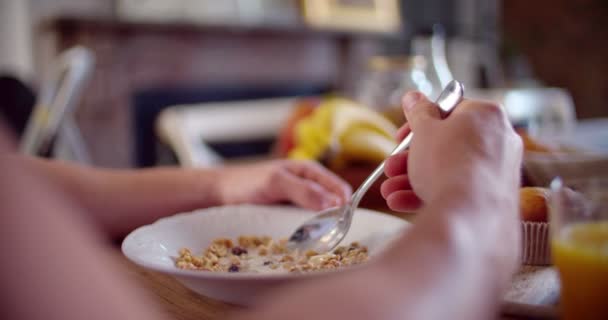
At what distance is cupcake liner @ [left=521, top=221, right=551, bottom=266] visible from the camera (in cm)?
49

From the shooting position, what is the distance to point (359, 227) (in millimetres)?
606

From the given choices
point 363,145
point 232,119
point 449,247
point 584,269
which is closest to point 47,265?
point 449,247

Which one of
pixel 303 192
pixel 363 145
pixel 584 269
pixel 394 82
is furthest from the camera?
pixel 394 82

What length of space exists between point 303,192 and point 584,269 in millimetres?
395

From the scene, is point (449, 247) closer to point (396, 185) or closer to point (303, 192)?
point (396, 185)

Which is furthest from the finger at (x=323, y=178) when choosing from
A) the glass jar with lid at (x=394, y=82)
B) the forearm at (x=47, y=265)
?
the glass jar with lid at (x=394, y=82)

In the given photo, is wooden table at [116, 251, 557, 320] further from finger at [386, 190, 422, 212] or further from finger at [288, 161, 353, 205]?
finger at [288, 161, 353, 205]

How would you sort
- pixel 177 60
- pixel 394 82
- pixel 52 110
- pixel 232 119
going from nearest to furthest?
pixel 394 82, pixel 52 110, pixel 232 119, pixel 177 60

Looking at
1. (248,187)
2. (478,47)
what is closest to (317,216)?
(248,187)

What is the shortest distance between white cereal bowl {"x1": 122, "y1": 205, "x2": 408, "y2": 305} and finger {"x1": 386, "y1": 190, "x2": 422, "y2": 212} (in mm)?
57

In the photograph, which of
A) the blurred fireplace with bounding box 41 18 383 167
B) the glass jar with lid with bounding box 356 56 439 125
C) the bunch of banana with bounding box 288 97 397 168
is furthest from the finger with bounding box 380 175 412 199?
the blurred fireplace with bounding box 41 18 383 167

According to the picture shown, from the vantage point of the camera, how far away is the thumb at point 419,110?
43 centimetres

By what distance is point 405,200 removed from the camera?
0.47m

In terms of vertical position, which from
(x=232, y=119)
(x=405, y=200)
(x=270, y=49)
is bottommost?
(x=232, y=119)
